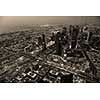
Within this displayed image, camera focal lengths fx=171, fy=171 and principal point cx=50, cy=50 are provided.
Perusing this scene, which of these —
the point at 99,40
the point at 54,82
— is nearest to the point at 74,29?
the point at 99,40

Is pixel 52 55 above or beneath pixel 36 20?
beneath

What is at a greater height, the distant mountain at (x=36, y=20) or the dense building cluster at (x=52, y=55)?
the distant mountain at (x=36, y=20)

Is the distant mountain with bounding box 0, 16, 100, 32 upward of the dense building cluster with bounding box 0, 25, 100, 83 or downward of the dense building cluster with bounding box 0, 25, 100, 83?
upward
